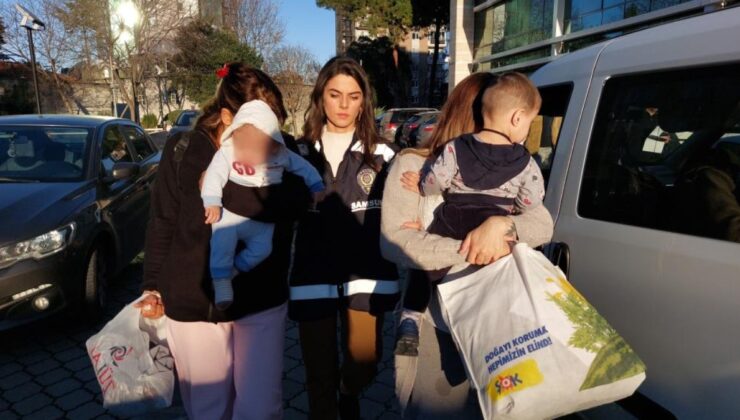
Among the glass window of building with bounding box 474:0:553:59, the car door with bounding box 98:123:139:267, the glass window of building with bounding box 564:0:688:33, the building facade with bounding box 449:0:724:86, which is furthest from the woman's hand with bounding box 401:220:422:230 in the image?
the glass window of building with bounding box 474:0:553:59

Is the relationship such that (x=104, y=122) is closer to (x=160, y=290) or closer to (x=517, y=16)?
(x=160, y=290)

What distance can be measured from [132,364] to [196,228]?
66 cm

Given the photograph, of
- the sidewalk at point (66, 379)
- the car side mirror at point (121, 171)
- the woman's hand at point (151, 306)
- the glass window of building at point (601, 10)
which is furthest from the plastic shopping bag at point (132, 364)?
the glass window of building at point (601, 10)

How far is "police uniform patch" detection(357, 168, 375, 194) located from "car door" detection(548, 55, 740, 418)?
87 centimetres

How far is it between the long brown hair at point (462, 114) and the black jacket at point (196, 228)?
0.60 metres

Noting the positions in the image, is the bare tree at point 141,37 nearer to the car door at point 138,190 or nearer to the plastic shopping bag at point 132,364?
the car door at point 138,190

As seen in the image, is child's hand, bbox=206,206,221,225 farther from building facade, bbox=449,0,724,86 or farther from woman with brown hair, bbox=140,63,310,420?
building facade, bbox=449,0,724,86

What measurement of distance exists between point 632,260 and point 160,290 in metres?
1.87

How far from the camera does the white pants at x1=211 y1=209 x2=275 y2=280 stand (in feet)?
6.12

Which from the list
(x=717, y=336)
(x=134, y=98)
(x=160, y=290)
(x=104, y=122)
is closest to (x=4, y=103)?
Answer: (x=134, y=98)

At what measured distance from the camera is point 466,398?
5.43ft

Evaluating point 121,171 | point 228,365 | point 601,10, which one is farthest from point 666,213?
point 601,10

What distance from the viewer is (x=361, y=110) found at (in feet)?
7.40

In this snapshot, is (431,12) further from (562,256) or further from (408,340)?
(408,340)
